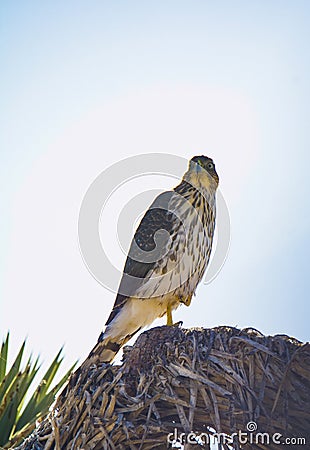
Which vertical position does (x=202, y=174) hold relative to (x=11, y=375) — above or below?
above

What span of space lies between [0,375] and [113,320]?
6.63 feet

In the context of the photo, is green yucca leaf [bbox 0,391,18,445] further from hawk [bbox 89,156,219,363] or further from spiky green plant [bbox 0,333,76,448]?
hawk [bbox 89,156,219,363]

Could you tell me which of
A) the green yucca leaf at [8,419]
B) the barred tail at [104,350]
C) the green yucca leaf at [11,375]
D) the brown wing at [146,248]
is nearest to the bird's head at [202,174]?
the brown wing at [146,248]

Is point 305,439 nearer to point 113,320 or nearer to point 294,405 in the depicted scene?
point 294,405

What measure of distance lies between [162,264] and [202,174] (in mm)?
1018

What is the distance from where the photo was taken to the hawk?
16.2 feet

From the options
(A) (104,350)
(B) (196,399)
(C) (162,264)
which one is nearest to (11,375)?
(A) (104,350)

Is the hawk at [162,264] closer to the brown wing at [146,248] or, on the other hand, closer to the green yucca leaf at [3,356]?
the brown wing at [146,248]

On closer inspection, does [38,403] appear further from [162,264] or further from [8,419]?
[162,264]

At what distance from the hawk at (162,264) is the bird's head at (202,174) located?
0.24m

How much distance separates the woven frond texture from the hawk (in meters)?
1.28

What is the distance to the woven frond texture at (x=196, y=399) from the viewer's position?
10.1 feet

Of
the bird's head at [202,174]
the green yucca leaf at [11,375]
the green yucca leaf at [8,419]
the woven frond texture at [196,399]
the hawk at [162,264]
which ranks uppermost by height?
the bird's head at [202,174]

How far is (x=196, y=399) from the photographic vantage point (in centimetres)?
321
